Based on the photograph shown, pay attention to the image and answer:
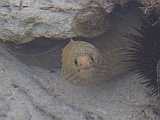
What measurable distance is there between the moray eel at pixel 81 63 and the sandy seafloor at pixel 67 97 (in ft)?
1.09

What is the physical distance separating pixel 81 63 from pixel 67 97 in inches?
26.4

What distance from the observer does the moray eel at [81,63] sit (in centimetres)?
252

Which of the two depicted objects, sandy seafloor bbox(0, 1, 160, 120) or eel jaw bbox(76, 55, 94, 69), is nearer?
eel jaw bbox(76, 55, 94, 69)

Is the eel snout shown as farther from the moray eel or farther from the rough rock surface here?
the rough rock surface

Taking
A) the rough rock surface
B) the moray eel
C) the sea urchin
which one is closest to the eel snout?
the moray eel

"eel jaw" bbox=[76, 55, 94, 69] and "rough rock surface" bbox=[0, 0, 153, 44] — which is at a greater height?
"rough rock surface" bbox=[0, 0, 153, 44]

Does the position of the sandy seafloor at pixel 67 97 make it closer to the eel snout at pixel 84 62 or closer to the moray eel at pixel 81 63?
the moray eel at pixel 81 63

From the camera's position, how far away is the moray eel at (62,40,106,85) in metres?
2.52

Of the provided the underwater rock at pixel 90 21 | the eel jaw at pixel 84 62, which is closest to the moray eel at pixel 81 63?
the eel jaw at pixel 84 62

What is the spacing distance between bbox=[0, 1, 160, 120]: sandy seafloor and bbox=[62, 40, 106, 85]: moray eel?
33cm

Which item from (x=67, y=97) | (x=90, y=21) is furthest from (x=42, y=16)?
(x=67, y=97)

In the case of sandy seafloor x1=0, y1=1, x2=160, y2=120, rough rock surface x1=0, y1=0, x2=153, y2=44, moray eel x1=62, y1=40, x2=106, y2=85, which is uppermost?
rough rock surface x1=0, y1=0, x2=153, y2=44

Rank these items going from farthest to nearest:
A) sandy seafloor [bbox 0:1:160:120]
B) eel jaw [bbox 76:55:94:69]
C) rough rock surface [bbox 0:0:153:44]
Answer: sandy seafloor [bbox 0:1:160:120]
rough rock surface [bbox 0:0:153:44]
eel jaw [bbox 76:55:94:69]

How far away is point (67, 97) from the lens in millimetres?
Result: 3004
